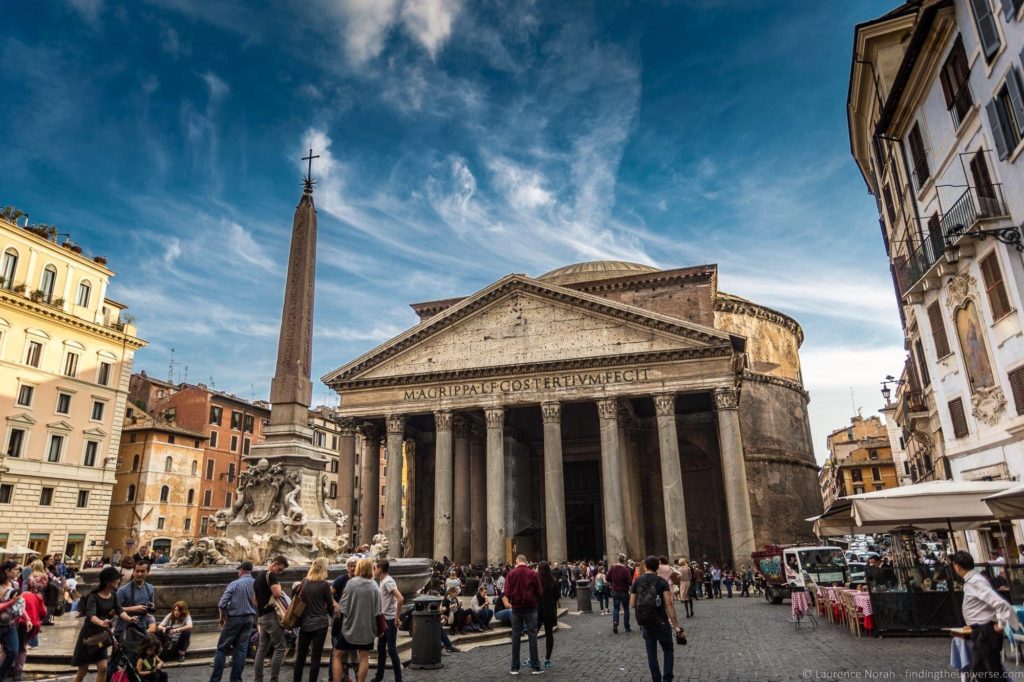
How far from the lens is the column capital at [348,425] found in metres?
27.2

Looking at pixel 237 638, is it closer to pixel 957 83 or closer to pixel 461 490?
pixel 957 83

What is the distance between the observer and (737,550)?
22.2 meters

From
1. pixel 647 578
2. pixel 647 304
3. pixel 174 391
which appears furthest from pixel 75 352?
pixel 647 578

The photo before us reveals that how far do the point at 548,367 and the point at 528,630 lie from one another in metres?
17.9

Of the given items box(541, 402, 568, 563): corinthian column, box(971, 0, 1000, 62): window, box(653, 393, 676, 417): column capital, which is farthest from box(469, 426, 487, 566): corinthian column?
box(971, 0, 1000, 62): window

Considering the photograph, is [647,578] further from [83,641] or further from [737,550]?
[737,550]

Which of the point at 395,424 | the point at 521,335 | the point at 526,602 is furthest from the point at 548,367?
the point at 526,602

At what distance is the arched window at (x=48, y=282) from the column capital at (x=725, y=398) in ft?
84.5

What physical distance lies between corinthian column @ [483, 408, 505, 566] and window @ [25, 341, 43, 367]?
17196 mm

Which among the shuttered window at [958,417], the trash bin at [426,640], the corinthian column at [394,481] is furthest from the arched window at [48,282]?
the shuttered window at [958,417]

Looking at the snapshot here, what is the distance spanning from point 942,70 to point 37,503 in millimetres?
30690

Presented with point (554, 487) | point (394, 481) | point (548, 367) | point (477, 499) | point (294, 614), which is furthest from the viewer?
point (477, 499)

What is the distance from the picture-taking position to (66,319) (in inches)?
1034

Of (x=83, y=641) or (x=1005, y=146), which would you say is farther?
(x=1005, y=146)
